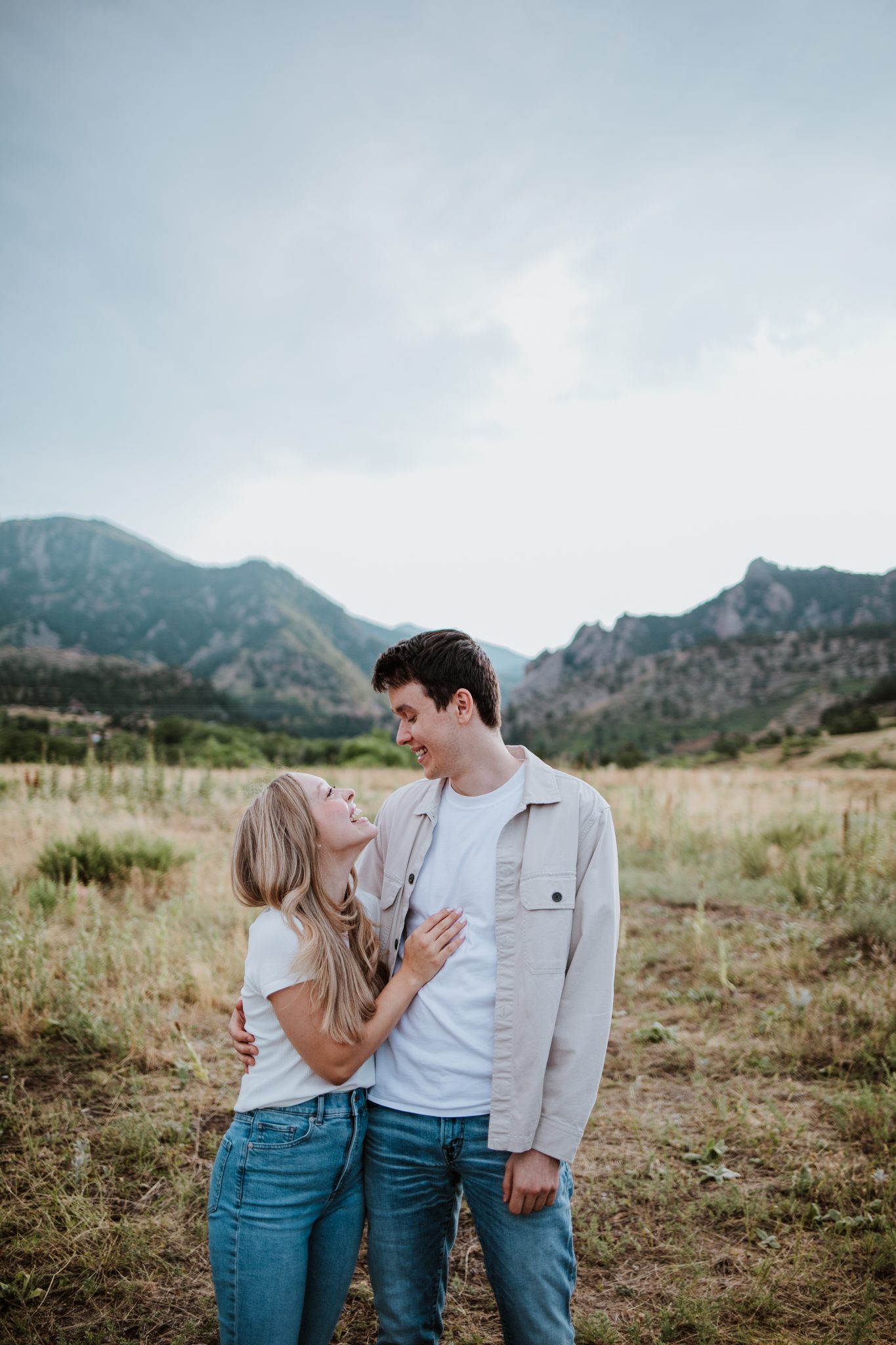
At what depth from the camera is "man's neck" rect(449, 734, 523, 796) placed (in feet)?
6.82

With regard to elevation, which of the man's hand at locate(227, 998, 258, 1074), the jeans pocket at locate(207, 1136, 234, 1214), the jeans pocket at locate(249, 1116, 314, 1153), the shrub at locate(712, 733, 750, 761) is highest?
the man's hand at locate(227, 998, 258, 1074)

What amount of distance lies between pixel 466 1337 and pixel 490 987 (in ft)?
4.90

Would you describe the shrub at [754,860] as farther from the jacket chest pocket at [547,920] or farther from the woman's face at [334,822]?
the woman's face at [334,822]

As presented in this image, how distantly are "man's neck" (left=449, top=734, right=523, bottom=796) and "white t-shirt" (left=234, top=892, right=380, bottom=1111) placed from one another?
0.61 metres

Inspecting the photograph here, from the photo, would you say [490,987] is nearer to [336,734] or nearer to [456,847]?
[456,847]

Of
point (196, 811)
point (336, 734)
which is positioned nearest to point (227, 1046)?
point (196, 811)

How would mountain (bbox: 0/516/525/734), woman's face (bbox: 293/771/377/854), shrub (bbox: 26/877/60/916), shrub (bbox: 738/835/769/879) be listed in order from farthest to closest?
mountain (bbox: 0/516/525/734), shrub (bbox: 738/835/769/879), shrub (bbox: 26/877/60/916), woman's face (bbox: 293/771/377/854)

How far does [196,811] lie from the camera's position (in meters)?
10.7

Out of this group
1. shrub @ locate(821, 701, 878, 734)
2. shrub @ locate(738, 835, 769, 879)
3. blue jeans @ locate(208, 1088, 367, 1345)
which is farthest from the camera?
shrub @ locate(821, 701, 878, 734)

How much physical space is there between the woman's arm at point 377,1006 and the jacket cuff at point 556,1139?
1.34 feet

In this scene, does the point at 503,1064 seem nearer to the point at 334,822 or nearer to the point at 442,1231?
the point at 442,1231

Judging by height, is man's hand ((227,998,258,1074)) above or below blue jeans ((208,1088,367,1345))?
above

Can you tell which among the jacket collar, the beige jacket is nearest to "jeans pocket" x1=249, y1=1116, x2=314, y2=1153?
the beige jacket

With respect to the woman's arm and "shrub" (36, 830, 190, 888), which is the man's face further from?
"shrub" (36, 830, 190, 888)
